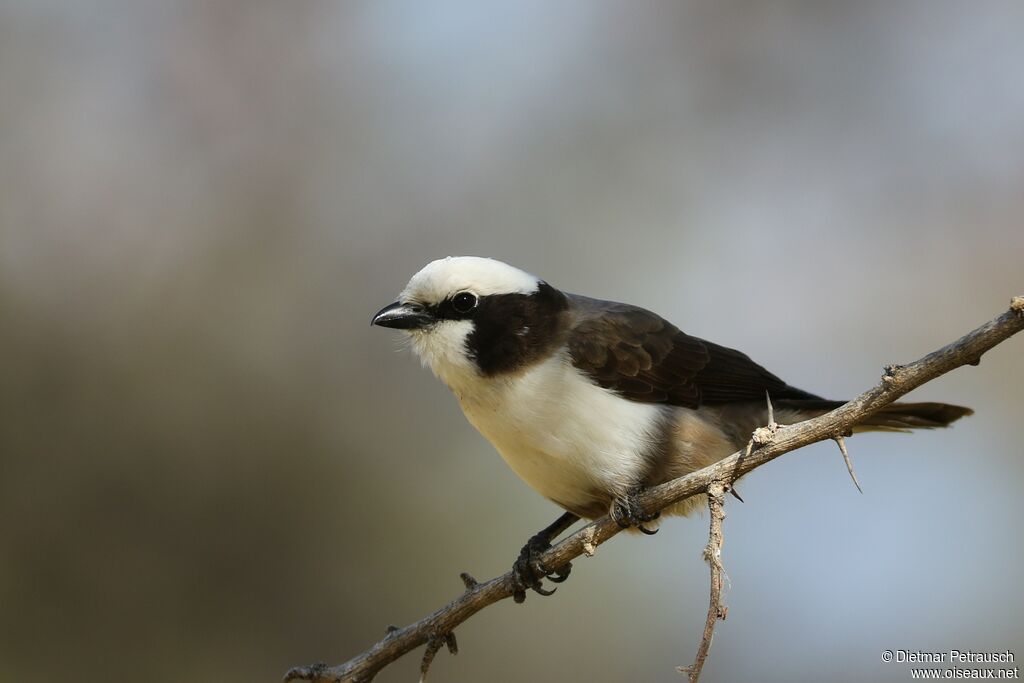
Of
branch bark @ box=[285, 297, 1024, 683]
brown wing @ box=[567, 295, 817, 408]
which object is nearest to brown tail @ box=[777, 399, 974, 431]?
brown wing @ box=[567, 295, 817, 408]

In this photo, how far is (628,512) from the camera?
4586mm

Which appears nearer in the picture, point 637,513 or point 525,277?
point 637,513

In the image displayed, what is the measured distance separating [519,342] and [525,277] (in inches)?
16.1

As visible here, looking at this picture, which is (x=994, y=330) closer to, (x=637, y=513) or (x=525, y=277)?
(x=637, y=513)

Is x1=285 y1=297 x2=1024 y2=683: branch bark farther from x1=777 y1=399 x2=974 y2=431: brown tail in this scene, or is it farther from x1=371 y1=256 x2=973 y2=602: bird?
x1=777 y1=399 x2=974 y2=431: brown tail

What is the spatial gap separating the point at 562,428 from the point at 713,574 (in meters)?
1.62

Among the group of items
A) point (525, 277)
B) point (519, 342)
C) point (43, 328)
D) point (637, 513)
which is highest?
point (43, 328)

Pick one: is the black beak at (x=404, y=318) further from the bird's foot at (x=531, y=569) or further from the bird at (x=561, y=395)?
the bird's foot at (x=531, y=569)

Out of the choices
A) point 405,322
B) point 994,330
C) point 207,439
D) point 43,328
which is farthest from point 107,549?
point 994,330

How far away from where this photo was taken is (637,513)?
454cm

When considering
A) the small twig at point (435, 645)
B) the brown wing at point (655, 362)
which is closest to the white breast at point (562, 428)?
the brown wing at point (655, 362)

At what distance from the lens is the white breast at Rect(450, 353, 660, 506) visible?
4809 mm

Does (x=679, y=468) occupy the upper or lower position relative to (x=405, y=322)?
lower

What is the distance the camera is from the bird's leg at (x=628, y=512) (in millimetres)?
4555
